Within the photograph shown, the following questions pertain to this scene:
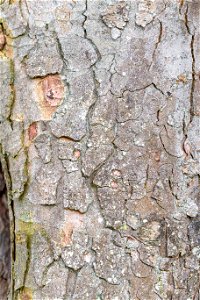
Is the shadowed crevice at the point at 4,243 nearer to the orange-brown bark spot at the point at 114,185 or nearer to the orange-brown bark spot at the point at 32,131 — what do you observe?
the orange-brown bark spot at the point at 32,131

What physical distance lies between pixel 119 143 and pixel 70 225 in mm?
232

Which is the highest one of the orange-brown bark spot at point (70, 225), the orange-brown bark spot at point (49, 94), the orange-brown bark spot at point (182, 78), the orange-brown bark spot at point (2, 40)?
the orange-brown bark spot at point (2, 40)

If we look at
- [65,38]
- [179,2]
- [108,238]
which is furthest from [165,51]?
[108,238]

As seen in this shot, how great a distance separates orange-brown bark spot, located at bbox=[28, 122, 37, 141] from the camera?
4.03 ft

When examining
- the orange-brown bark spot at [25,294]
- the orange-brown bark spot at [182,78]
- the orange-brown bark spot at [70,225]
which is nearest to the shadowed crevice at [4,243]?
the orange-brown bark spot at [25,294]

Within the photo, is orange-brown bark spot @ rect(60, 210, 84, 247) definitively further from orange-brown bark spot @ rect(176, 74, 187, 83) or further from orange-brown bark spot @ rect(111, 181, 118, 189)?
orange-brown bark spot @ rect(176, 74, 187, 83)

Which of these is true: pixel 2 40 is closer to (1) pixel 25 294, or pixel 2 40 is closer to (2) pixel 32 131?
(2) pixel 32 131

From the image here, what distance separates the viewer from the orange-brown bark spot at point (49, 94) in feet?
3.93

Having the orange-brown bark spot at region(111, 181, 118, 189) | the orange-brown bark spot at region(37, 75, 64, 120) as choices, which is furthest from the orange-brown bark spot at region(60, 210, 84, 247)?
the orange-brown bark spot at region(37, 75, 64, 120)

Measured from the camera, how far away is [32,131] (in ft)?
4.04

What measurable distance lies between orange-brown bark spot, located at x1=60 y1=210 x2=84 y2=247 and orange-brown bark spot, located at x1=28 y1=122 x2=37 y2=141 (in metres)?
0.20

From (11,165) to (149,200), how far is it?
0.36 m

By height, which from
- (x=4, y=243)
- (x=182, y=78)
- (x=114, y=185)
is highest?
(x=182, y=78)

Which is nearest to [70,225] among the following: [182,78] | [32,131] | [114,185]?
[114,185]
